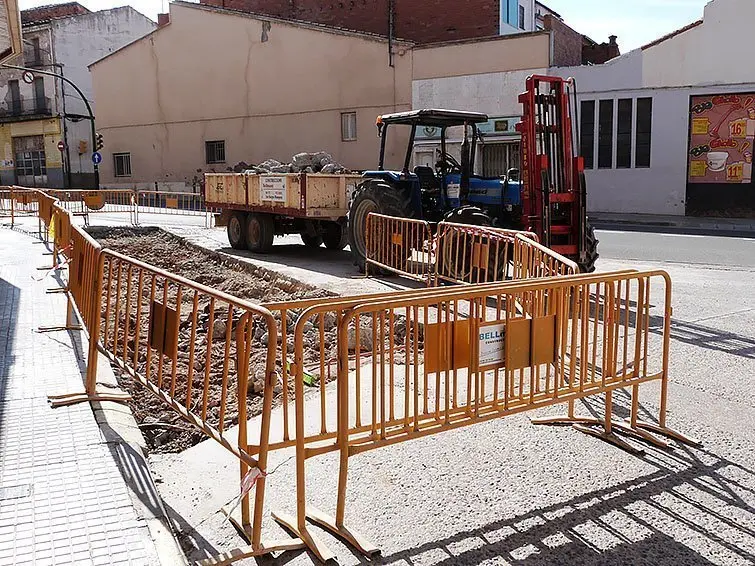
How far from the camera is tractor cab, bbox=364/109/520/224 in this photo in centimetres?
1099

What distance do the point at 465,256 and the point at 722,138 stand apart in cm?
1854

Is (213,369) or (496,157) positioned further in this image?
(496,157)

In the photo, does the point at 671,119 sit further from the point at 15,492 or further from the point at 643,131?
the point at 15,492

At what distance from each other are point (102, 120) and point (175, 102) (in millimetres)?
6403

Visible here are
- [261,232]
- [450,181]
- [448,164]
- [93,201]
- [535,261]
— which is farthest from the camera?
[93,201]

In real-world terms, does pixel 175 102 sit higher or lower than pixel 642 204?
higher

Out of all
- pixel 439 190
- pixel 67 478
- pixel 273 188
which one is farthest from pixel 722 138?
pixel 67 478

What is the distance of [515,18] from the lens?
110ft

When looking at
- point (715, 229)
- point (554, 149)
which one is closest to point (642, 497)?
point (554, 149)

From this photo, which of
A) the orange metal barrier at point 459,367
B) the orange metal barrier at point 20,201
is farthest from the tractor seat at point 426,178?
the orange metal barrier at point 20,201

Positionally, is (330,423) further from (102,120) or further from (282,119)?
(102,120)

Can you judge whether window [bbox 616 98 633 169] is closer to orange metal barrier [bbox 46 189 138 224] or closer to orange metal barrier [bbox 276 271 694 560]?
orange metal barrier [bbox 46 189 138 224]

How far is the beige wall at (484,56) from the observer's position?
25.7 metres

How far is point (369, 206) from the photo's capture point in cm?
1190
